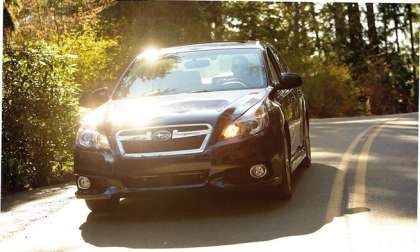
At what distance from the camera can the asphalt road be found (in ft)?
20.5

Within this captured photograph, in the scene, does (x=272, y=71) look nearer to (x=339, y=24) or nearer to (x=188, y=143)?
(x=188, y=143)

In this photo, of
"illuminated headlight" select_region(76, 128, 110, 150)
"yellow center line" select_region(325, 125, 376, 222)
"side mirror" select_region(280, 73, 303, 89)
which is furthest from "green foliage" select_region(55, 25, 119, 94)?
"illuminated headlight" select_region(76, 128, 110, 150)

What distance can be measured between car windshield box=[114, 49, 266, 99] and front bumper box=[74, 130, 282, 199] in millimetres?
1206

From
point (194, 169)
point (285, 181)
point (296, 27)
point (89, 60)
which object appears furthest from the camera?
point (296, 27)

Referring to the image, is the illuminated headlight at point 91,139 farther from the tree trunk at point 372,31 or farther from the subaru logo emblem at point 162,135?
the tree trunk at point 372,31

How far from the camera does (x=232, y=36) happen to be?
106 feet

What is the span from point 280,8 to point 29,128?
25457 millimetres

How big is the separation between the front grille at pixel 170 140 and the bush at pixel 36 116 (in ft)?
12.5

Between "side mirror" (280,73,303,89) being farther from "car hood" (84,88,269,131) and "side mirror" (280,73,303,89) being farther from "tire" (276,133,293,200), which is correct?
"tire" (276,133,293,200)

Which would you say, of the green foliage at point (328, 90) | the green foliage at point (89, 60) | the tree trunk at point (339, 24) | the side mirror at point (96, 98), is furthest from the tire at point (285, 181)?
the tree trunk at point (339, 24)

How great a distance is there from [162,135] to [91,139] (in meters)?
0.75

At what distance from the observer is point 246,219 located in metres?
7.07

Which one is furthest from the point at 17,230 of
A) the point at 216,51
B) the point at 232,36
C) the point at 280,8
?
the point at 280,8

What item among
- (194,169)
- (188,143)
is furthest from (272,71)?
(194,169)
